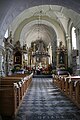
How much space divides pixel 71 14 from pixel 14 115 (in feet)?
37.8

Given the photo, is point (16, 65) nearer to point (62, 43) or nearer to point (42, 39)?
point (62, 43)

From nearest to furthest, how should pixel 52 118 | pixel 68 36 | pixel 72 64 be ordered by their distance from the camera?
pixel 52 118 → pixel 72 64 → pixel 68 36

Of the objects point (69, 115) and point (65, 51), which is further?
point (65, 51)

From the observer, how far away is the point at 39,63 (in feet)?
108

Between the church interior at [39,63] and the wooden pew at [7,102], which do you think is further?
the church interior at [39,63]

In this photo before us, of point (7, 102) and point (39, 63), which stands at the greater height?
point (39, 63)

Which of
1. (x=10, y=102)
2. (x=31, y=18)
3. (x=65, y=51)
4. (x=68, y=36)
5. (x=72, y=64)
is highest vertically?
(x=31, y=18)

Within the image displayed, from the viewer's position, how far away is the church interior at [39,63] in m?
4.60

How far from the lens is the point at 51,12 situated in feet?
64.4

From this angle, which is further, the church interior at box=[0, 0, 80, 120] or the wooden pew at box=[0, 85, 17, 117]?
the church interior at box=[0, 0, 80, 120]

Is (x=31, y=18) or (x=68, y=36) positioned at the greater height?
(x=31, y=18)

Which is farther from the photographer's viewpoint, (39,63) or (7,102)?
(39,63)

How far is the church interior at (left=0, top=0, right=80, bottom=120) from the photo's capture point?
4604 millimetres

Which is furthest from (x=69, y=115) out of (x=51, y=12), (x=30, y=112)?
(x=51, y=12)
